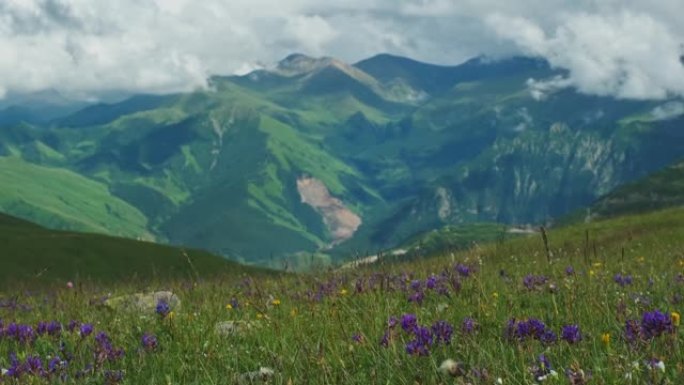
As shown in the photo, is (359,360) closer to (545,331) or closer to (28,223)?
(545,331)

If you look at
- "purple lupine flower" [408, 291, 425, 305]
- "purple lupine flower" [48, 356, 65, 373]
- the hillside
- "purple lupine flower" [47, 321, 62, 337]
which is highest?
"purple lupine flower" [408, 291, 425, 305]

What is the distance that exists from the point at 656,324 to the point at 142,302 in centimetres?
946

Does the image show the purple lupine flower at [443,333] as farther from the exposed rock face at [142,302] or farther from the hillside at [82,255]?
the hillside at [82,255]

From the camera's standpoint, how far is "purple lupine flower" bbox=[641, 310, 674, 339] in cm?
511

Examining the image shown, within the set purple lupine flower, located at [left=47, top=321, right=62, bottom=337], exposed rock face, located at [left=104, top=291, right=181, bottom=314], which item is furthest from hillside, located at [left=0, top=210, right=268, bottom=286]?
purple lupine flower, located at [left=47, top=321, right=62, bottom=337]

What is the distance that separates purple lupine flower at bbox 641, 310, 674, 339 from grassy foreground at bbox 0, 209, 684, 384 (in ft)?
0.03

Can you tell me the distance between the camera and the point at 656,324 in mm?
5148

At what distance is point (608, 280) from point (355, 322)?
167 inches

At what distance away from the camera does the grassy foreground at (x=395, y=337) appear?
5.19 m

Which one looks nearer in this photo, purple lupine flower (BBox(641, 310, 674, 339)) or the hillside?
purple lupine flower (BBox(641, 310, 674, 339))

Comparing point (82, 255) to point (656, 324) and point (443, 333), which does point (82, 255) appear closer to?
point (443, 333)

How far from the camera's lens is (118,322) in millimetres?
9445

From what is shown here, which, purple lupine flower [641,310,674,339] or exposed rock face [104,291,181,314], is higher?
purple lupine flower [641,310,674,339]

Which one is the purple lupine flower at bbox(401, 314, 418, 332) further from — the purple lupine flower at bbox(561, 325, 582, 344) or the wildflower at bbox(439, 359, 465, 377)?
the wildflower at bbox(439, 359, 465, 377)
